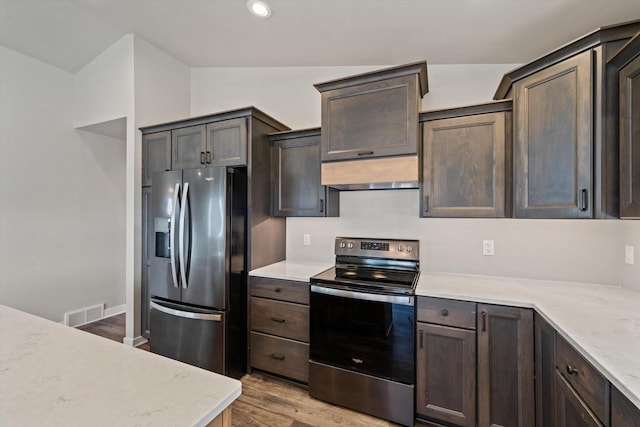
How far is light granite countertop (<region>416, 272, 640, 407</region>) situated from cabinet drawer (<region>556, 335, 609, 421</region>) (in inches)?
2.3

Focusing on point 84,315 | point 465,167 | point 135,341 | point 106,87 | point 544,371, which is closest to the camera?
point 544,371

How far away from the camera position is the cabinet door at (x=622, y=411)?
2.85ft

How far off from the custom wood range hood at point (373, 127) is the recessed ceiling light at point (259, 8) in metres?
0.71

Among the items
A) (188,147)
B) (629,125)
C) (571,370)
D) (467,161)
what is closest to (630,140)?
(629,125)

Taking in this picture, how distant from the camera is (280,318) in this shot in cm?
230

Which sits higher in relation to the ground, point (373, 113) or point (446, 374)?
point (373, 113)

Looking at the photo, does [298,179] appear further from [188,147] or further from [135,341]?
[135,341]

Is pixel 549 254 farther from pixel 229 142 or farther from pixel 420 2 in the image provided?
pixel 229 142

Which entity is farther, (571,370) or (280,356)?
(280,356)

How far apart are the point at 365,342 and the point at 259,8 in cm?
257

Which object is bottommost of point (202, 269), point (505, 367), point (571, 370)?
point (505, 367)

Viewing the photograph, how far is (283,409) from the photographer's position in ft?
6.68

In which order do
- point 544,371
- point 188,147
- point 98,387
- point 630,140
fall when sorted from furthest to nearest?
point 188,147
point 544,371
point 630,140
point 98,387

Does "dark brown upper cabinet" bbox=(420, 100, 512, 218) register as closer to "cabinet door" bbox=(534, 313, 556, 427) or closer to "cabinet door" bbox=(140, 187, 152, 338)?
"cabinet door" bbox=(534, 313, 556, 427)
